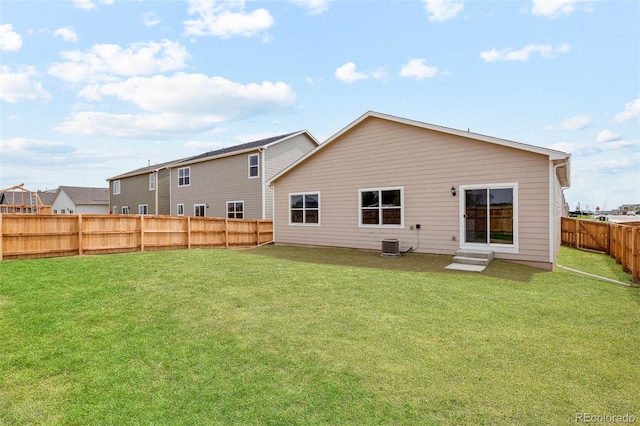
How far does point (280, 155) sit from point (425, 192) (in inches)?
458

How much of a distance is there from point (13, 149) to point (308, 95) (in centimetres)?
2729

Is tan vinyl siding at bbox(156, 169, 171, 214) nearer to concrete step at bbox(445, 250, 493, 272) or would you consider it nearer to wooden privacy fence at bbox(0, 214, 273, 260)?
wooden privacy fence at bbox(0, 214, 273, 260)

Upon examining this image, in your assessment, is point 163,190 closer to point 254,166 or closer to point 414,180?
point 254,166

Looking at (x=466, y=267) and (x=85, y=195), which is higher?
(x=85, y=195)

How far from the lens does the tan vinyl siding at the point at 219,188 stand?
20.1 meters

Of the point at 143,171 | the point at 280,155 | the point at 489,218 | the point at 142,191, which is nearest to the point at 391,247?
the point at 489,218

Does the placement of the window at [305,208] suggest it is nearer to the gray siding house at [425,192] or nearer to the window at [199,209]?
the gray siding house at [425,192]

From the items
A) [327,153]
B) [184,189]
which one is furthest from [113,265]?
[184,189]

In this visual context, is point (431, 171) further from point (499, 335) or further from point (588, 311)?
point (499, 335)

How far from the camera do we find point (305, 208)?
14.8 m

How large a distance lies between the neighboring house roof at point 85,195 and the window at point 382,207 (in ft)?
137

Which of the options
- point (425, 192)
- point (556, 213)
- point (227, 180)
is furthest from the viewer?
point (227, 180)

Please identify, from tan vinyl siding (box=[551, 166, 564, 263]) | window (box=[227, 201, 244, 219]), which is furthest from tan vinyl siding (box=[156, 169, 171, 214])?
tan vinyl siding (box=[551, 166, 564, 263])

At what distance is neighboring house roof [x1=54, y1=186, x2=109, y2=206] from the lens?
1602 inches
